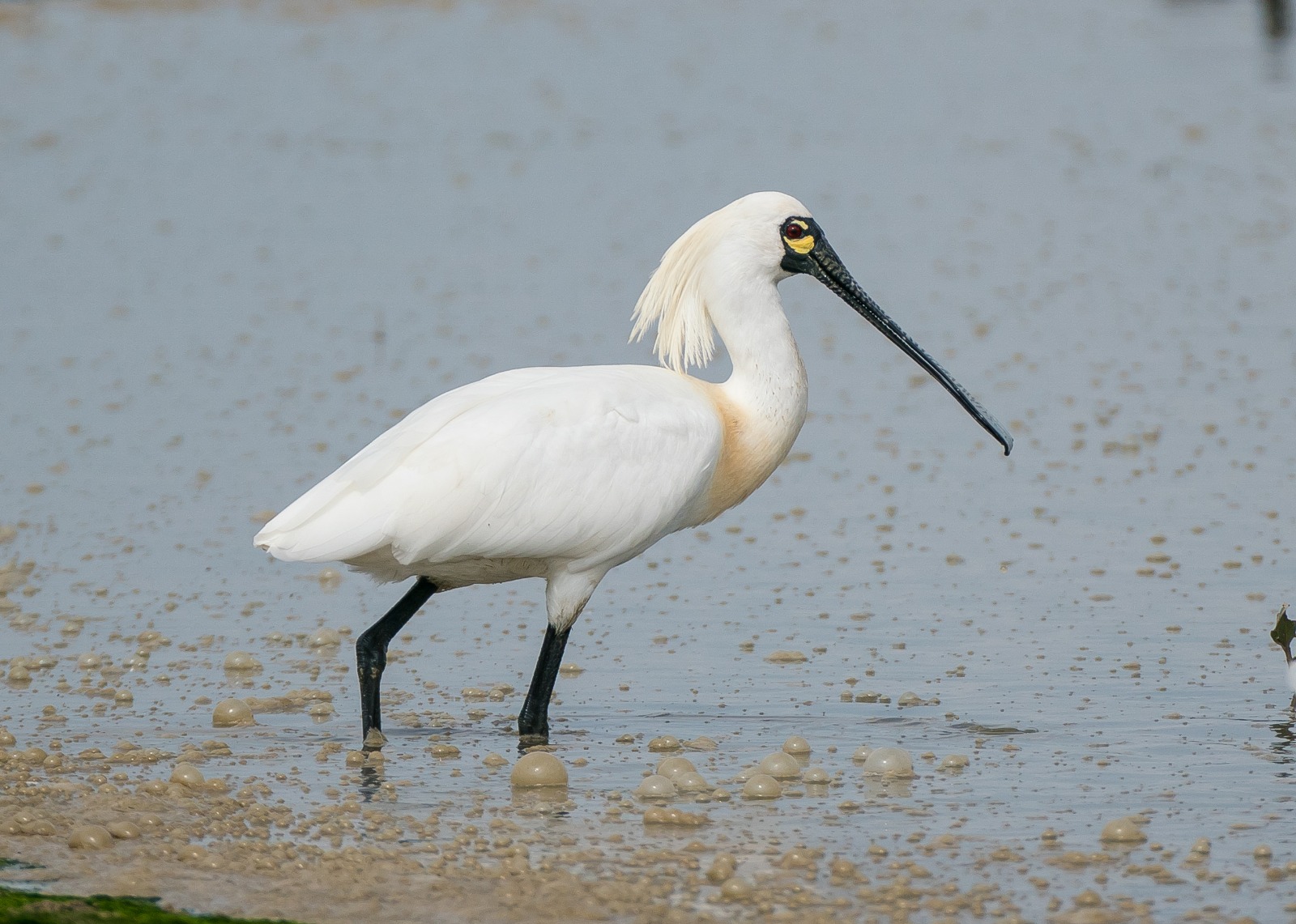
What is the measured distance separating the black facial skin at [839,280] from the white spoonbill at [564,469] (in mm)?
29

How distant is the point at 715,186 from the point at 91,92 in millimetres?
10324

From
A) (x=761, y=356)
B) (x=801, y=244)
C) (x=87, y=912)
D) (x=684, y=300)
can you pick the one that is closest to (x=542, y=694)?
(x=761, y=356)

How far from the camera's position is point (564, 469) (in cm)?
741

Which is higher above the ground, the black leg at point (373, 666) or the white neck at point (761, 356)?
the white neck at point (761, 356)

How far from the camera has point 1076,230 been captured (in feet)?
60.0

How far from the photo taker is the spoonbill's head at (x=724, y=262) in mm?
8125

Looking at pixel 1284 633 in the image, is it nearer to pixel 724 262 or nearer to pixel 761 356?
pixel 761 356

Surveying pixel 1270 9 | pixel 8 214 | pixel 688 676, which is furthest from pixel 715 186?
pixel 1270 9

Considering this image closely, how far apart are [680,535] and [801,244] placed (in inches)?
119

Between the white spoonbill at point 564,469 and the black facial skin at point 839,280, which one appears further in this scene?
the black facial skin at point 839,280

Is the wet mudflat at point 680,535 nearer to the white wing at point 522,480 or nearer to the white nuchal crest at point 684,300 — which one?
the white wing at point 522,480

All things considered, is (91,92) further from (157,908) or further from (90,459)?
(157,908)

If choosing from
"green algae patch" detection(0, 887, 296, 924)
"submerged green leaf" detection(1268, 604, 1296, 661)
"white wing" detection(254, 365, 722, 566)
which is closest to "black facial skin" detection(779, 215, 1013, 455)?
"white wing" detection(254, 365, 722, 566)

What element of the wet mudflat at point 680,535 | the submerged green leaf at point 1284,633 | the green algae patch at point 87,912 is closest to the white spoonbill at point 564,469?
the wet mudflat at point 680,535
